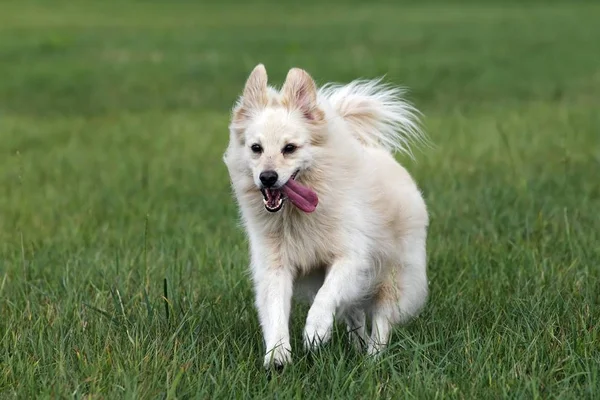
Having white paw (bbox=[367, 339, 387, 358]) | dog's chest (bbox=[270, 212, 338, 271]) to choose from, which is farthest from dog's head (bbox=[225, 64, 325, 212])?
white paw (bbox=[367, 339, 387, 358])

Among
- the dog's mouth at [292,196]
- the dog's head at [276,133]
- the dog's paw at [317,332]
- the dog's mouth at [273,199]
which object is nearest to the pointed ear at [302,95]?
the dog's head at [276,133]

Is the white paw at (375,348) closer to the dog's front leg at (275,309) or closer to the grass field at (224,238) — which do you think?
the grass field at (224,238)

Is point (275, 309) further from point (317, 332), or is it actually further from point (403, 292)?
point (403, 292)

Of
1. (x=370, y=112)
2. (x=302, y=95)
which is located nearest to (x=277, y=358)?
(x=302, y=95)

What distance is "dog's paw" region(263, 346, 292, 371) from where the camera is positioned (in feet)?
14.4

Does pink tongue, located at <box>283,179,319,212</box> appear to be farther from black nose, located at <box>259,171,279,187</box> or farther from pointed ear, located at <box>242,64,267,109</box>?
pointed ear, located at <box>242,64,267,109</box>

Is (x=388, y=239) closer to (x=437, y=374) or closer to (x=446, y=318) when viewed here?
(x=446, y=318)

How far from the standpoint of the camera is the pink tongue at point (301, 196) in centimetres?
483

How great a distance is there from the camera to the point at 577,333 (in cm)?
460

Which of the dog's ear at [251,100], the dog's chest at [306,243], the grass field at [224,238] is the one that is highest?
the dog's ear at [251,100]

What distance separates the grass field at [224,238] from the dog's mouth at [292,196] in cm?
62

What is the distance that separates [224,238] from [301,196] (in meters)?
2.68

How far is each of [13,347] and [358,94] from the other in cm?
223

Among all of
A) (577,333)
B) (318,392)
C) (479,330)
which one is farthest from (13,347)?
(577,333)
